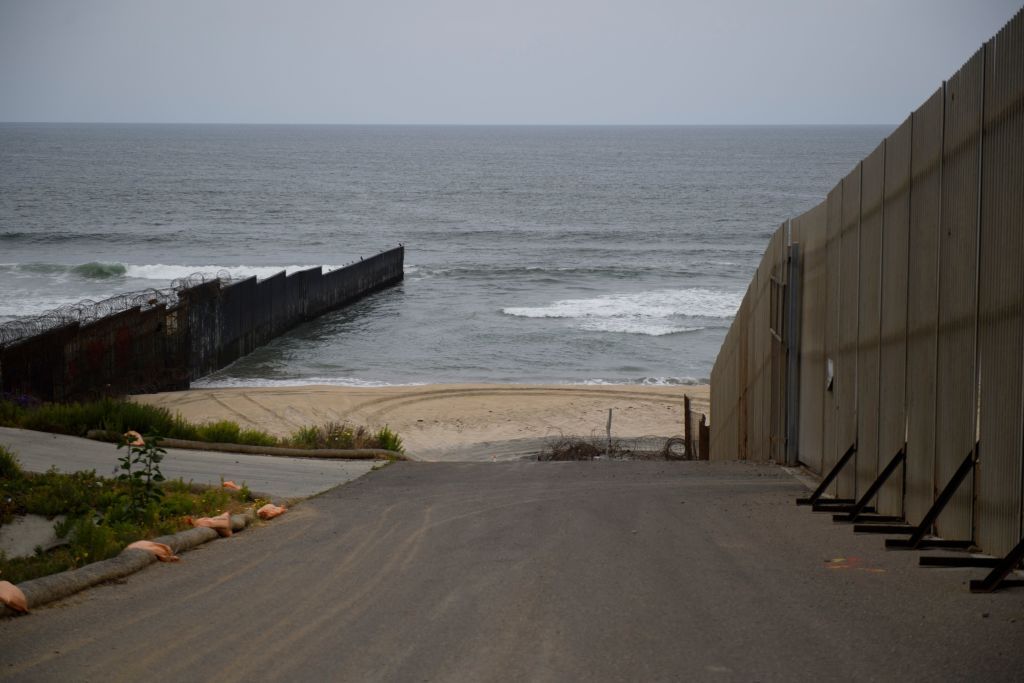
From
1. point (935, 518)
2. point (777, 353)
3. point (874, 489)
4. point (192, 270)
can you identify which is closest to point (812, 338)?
point (777, 353)

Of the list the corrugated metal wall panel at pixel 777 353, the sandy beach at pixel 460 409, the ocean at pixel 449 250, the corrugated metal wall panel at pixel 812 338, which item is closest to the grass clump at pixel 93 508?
the corrugated metal wall panel at pixel 812 338

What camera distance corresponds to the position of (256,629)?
604cm

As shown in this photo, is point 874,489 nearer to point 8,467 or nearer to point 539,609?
point 539,609

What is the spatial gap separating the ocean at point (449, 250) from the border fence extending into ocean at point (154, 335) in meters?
1.13

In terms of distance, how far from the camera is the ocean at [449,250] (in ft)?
125

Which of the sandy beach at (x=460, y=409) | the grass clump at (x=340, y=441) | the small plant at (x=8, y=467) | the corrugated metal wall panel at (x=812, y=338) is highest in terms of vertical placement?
the corrugated metal wall panel at (x=812, y=338)

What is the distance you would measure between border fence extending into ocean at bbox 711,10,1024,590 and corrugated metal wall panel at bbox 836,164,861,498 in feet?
0.09

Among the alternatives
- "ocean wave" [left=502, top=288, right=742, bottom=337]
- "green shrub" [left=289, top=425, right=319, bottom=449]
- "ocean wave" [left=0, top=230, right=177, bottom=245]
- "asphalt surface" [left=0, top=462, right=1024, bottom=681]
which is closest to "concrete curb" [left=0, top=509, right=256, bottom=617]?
"asphalt surface" [left=0, top=462, right=1024, bottom=681]

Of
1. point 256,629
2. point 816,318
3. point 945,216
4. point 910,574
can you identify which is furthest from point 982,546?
point 816,318

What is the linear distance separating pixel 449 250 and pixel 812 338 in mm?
61003

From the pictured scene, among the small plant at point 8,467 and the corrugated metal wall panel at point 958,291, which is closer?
the corrugated metal wall panel at point 958,291

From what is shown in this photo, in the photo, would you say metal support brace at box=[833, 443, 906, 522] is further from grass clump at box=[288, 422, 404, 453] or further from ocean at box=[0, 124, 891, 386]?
ocean at box=[0, 124, 891, 386]

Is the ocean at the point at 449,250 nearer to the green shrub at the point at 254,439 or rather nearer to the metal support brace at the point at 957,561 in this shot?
the green shrub at the point at 254,439

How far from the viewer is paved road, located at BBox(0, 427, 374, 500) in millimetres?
11945
